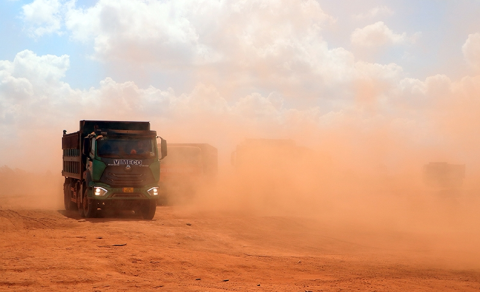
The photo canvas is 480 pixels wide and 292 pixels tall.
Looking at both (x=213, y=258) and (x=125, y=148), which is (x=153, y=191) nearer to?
(x=125, y=148)

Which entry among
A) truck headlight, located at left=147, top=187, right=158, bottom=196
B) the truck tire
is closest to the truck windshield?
truck headlight, located at left=147, top=187, right=158, bottom=196

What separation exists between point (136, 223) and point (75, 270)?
7130 mm

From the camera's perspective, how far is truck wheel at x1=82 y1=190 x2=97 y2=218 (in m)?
18.5

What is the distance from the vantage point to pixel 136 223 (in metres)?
17.2

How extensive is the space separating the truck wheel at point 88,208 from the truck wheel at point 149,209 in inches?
67.5

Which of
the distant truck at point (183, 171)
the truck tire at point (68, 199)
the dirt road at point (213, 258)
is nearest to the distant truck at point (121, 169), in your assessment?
the dirt road at point (213, 258)

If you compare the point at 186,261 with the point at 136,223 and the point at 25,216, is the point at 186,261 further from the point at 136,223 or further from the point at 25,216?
the point at 25,216

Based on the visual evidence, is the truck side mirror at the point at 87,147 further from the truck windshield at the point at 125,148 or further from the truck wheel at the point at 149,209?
the truck wheel at the point at 149,209

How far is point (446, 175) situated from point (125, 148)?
38.1m

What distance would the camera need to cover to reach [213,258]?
12.5 m

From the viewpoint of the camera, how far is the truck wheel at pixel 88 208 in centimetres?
1855

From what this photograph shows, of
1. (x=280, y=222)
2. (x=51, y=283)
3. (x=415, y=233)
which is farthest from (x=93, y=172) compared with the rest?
(x=415, y=233)

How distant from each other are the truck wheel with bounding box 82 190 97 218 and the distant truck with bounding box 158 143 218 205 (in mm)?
6858

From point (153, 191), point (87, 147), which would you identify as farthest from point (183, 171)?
point (87, 147)
